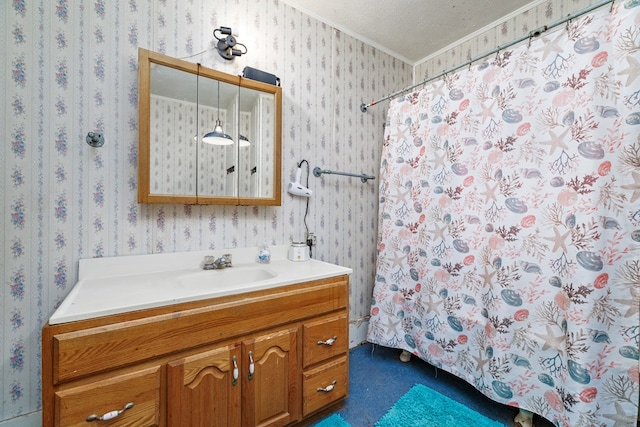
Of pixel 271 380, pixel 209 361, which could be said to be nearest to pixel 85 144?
pixel 209 361

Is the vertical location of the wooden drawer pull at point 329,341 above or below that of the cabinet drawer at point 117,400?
below

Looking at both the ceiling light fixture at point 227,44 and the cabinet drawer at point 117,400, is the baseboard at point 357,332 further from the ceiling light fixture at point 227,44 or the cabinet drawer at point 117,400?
the ceiling light fixture at point 227,44

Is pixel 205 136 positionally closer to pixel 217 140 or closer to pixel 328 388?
pixel 217 140

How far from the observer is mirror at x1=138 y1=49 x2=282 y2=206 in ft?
4.13

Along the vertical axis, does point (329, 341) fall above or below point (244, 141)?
below

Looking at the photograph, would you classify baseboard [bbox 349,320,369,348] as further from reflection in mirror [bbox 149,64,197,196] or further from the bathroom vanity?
reflection in mirror [bbox 149,64,197,196]

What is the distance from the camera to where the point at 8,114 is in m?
1.06

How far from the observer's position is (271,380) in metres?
1.12

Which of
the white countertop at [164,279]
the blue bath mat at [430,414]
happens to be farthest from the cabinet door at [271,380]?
the blue bath mat at [430,414]

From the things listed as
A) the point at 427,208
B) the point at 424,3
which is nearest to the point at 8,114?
the point at 427,208

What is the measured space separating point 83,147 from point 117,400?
105 centimetres

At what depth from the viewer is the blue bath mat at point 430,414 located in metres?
1.31

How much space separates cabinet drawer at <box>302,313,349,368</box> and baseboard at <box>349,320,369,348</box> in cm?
67

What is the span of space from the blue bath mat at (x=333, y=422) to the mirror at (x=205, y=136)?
46.7 inches
